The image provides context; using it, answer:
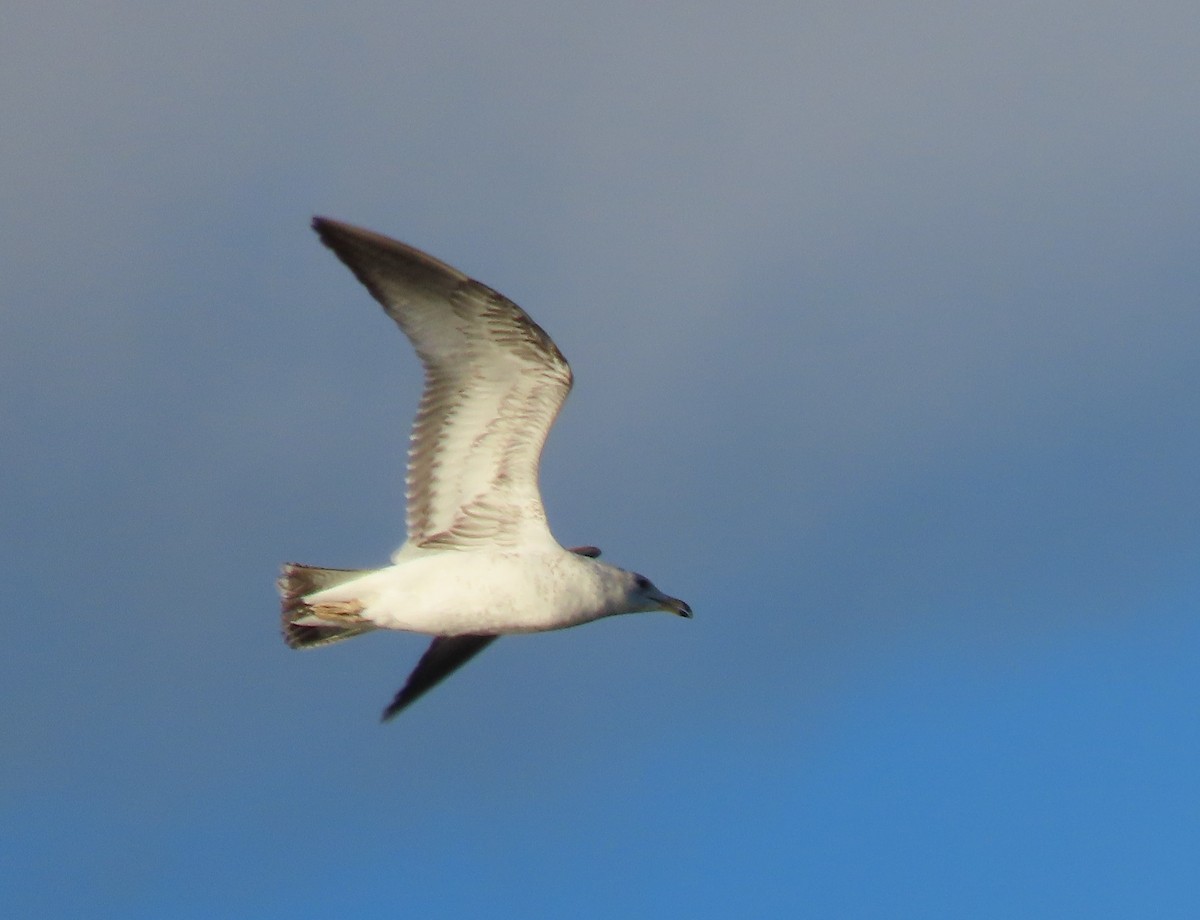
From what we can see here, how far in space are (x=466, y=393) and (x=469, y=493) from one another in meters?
0.86

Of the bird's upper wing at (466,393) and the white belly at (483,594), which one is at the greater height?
the bird's upper wing at (466,393)

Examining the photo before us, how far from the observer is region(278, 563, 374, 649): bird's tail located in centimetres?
1717

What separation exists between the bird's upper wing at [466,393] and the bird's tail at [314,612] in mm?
773

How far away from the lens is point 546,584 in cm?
1675

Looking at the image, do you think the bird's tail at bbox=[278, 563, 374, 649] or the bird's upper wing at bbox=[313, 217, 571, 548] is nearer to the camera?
the bird's upper wing at bbox=[313, 217, 571, 548]

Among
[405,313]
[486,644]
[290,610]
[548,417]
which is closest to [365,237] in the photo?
[405,313]

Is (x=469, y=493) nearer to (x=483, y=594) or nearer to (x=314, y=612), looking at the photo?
(x=483, y=594)

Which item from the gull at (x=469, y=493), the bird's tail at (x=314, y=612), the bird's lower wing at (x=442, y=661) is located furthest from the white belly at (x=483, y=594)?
the bird's lower wing at (x=442, y=661)

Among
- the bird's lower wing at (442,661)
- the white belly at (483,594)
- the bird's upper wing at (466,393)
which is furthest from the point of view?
the bird's lower wing at (442,661)

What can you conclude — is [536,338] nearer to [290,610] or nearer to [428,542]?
[428,542]

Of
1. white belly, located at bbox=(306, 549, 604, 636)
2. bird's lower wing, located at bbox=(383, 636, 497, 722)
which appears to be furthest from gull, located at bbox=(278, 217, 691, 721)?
bird's lower wing, located at bbox=(383, 636, 497, 722)

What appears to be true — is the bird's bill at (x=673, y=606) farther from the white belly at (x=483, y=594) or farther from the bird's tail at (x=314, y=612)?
the bird's tail at (x=314, y=612)

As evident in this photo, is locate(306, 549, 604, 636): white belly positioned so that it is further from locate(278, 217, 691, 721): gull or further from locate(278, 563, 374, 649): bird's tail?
locate(278, 563, 374, 649): bird's tail

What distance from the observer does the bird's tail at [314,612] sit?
1717 cm
